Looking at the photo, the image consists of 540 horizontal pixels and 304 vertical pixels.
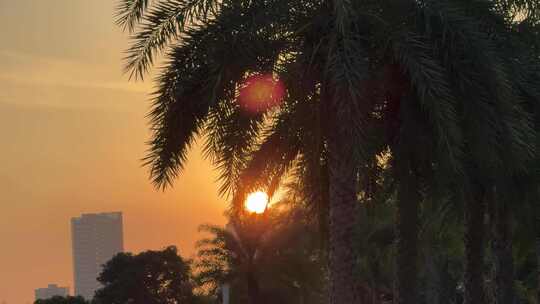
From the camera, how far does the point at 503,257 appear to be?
30.1 metres

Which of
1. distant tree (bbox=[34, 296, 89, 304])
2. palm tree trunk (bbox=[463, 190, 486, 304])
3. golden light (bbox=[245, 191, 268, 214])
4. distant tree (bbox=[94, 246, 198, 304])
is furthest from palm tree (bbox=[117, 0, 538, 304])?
distant tree (bbox=[94, 246, 198, 304])

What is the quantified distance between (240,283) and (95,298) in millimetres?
31987

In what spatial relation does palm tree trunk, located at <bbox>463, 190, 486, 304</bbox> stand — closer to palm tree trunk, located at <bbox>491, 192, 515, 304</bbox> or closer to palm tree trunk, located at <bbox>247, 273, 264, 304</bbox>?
palm tree trunk, located at <bbox>491, 192, 515, 304</bbox>

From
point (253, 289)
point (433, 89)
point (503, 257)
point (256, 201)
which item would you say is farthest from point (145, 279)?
point (433, 89)

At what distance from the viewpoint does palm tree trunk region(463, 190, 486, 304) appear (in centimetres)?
Answer: 2548

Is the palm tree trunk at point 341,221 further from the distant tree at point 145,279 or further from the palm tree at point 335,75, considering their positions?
the distant tree at point 145,279

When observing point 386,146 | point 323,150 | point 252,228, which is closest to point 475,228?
point 386,146

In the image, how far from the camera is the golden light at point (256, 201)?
22078mm

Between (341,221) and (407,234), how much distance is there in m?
5.58

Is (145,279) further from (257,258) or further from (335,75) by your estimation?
(335,75)

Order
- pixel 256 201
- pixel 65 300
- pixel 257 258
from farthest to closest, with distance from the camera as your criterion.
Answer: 1. pixel 65 300
2. pixel 257 258
3. pixel 256 201

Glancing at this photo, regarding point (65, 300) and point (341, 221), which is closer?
point (341, 221)

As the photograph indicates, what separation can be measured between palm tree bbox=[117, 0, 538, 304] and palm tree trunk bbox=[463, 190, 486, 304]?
6218 millimetres

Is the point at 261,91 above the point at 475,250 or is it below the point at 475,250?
above
